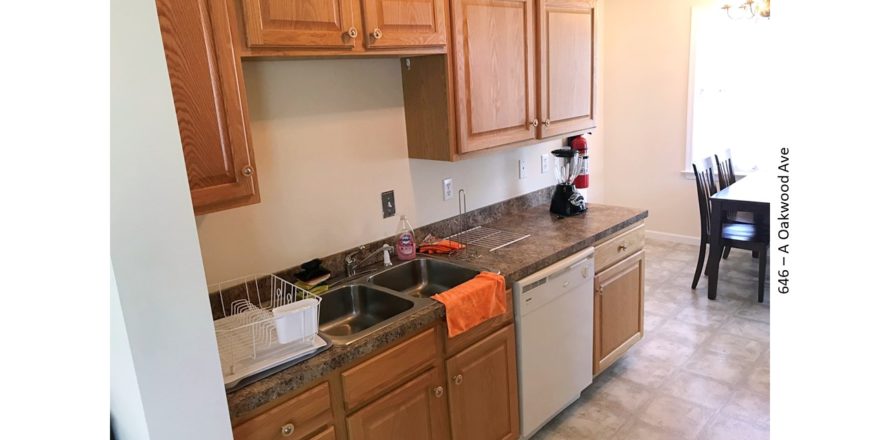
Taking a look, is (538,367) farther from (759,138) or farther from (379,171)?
(759,138)

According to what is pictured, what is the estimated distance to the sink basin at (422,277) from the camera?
7.41ft

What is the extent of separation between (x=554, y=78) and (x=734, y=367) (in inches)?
74.2

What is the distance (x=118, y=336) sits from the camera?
3.51ft

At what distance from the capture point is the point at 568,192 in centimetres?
297

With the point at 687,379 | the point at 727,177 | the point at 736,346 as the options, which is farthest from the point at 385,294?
the point at 727,177

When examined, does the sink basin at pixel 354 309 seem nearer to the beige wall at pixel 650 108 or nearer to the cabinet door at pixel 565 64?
the cabinet door at pixel 565 64

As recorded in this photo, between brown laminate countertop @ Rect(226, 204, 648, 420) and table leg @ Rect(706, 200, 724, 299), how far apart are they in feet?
3.81

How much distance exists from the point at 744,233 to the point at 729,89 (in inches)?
56.5

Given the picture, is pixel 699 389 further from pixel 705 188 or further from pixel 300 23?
pixel 300 23

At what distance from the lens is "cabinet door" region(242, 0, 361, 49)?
1594 mm

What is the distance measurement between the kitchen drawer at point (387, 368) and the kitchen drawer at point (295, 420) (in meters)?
0.08

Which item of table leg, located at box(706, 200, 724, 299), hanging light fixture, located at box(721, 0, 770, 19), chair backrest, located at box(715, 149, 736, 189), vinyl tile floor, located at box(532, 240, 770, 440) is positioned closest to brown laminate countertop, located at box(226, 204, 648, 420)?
vinyl tile floor, located at box(532, 240, 770, 440)

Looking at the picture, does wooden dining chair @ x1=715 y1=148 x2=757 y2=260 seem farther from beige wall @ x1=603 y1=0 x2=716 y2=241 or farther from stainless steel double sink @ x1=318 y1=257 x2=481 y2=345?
stainless steel double sink @ x1=318 y1=257 x2=481 y2=345

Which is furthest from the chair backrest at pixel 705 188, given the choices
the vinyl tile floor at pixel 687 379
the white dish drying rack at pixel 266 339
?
the white dish drying rack at pixel 266 339
